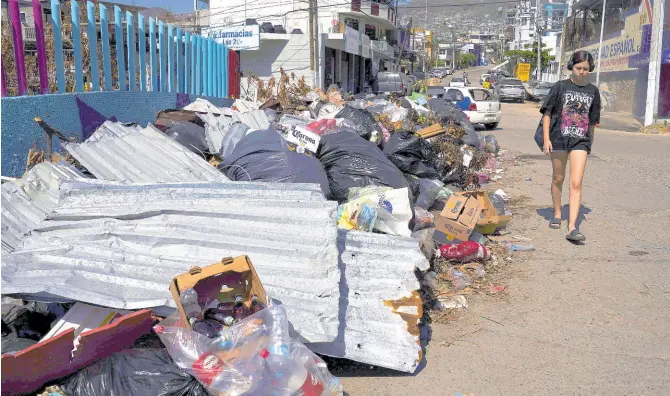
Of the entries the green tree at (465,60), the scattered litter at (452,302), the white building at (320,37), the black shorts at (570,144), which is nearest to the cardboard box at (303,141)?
the scattered litter at (452,302)

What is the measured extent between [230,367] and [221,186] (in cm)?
167

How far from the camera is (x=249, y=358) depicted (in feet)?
7.45

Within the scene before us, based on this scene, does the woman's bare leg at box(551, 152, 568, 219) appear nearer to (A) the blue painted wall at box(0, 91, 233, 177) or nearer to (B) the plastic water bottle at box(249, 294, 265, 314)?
(B) the plastic water bottle at box(249, 294, 265, 314)

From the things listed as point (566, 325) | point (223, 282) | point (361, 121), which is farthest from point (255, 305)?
point (361, 121)

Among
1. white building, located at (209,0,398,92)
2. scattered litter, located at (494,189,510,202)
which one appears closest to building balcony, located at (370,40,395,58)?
white building, located at (209,0,398,92)

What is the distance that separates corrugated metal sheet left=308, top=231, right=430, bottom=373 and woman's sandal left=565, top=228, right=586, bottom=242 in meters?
2.37

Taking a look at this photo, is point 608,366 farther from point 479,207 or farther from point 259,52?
point 259,52

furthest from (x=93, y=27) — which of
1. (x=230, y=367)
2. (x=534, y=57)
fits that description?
(x=534, y=57)

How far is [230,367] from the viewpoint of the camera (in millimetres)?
2254

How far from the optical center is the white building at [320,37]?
1131 inches

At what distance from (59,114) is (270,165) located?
1.89 metres

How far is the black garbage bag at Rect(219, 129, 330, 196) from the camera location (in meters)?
4.58

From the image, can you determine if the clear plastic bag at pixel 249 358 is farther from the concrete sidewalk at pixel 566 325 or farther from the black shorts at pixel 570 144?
the black shorts at pixel 570 144

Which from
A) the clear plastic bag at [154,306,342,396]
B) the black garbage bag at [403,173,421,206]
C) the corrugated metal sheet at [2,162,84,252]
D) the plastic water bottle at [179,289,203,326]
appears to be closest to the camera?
the clear plastic bag at [154,306,342,396]
